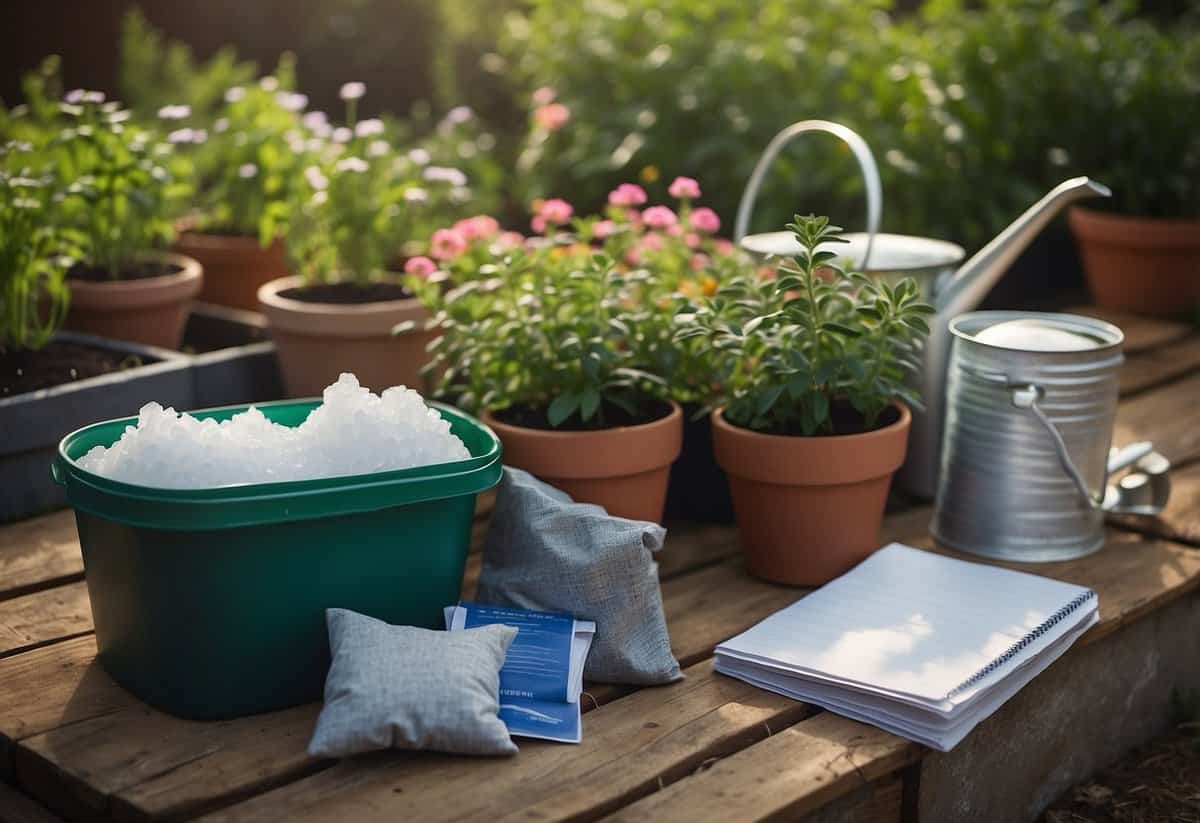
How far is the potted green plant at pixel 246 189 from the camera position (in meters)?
3.12

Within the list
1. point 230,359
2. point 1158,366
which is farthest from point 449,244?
point 1158,366

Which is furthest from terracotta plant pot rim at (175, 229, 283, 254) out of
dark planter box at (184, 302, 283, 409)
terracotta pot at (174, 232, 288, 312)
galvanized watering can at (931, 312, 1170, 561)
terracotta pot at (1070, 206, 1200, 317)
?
terracotta pot at (1070, 206, 1200, 317)

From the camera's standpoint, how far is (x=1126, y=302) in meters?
3.77

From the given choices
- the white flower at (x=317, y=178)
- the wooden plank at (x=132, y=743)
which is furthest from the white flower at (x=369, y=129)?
the wooden plank at (x=132, y=743)

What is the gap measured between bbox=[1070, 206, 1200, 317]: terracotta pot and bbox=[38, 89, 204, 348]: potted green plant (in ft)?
7.84

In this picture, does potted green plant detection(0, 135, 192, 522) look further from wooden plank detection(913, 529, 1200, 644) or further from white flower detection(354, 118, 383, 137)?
wooden plank detection(913, 529, 1200, 644)

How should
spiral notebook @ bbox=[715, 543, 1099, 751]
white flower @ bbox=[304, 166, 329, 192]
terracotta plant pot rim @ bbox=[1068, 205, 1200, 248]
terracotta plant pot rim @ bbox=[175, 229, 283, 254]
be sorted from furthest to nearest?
terracotta plant pot rim @ bbox=[1068, 205, 1200, 248], terracotta plant pot rim @ bbox=[175, 229, 283, 254], white flower @ bbox=[304, 166, 329, 192], spiral notebook @ bbox=[715, 543, 1099, 751]

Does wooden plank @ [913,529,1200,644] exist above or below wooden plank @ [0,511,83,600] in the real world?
below

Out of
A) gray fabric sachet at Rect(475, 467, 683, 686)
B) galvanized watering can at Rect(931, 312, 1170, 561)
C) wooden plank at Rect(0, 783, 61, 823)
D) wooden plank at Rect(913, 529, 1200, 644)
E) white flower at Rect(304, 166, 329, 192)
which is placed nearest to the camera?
wooden plank at Rect(0, 783, 61, 823)

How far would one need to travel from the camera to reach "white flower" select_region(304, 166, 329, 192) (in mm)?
2797

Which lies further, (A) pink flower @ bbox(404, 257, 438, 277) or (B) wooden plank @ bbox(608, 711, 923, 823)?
(A) pink flower @ bbox(404, 257, 438, 277)

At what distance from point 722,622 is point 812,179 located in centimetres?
197

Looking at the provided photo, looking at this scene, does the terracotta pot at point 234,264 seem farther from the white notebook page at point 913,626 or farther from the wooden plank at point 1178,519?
the wooden plank at point 1178,519

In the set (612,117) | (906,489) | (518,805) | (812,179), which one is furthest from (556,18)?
(518,805)
